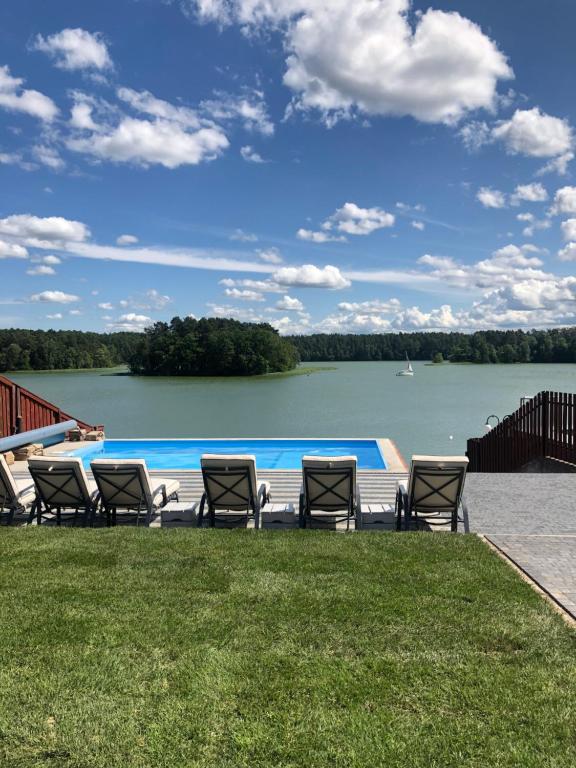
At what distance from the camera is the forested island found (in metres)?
87.7

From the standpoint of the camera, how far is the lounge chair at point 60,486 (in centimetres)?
580

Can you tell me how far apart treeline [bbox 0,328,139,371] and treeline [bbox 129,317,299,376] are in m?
9.45

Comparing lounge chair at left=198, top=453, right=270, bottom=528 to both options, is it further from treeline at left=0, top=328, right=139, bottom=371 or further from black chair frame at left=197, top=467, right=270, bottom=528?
treeline at left=0, top=328, right=139, bottom=371

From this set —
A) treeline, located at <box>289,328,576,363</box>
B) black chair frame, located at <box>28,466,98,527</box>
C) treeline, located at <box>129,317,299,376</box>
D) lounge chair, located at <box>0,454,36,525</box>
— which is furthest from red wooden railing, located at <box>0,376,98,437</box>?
treeline, located at <box>289,328,576,363</box>

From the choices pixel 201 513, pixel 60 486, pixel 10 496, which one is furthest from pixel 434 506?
pixel 10 496

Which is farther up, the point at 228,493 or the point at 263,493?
the point at 228,493

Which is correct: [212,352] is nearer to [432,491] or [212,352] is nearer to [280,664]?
[432,491]

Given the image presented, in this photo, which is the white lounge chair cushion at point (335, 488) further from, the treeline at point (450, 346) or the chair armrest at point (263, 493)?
the treeline at point (450, 346)

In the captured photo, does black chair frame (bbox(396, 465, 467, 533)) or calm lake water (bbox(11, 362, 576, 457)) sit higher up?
black chair frame (bbox(396, 465, 467, 533))

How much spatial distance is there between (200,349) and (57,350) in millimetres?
27023

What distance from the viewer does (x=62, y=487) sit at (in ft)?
19.5

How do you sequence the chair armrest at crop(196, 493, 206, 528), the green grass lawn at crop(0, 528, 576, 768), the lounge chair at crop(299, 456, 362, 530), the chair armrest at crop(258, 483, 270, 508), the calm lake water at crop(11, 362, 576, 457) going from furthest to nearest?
1. the calm lake water at crop(11, 362, 576, 457)
2. the chair armrest at crop(258, 483, 270, 508)
3. the chair armrest at crop(196, 493, 206, 528)
4. the lounge chair at crop(299, 456, 362, 530)
5. the green grass lawn at crop(0, 528, 576, 768)

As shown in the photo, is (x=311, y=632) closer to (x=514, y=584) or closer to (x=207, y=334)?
(x=514, y=584)

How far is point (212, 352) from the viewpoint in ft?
291
